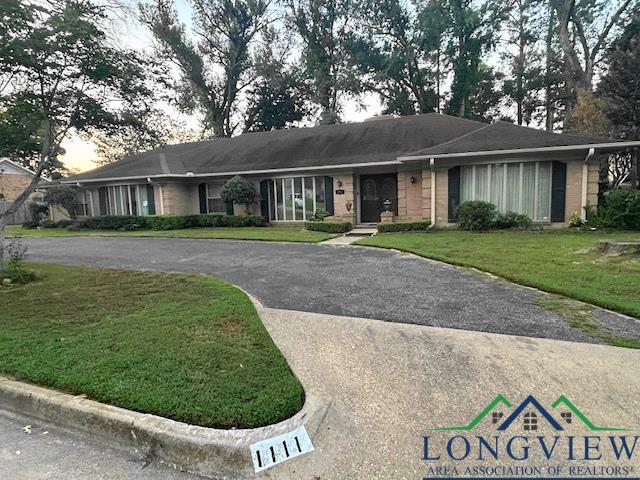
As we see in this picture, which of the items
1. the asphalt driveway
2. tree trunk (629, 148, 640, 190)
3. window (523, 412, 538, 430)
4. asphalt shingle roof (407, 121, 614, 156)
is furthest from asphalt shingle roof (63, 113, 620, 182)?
window (523, 412, 538, 430)

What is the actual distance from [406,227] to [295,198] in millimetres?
5300

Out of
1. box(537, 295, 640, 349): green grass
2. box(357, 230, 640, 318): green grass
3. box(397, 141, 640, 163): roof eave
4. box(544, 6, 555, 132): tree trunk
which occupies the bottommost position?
box(537, 295, 640, 349): green grass

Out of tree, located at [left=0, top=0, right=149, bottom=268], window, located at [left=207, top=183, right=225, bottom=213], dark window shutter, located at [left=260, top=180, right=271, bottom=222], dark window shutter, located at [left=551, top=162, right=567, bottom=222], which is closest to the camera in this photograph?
tree, located at [left=0, top=0, right=149, bottom=268]

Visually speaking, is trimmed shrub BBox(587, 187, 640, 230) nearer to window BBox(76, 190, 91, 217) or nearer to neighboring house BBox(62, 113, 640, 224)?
neighboring house BBox(62, 113, 640, 224)

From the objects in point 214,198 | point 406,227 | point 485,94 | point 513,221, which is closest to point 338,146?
point 406,227

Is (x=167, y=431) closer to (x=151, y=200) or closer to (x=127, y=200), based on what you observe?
(x=151, y=200)

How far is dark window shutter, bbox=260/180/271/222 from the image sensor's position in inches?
650

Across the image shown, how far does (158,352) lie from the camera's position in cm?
350

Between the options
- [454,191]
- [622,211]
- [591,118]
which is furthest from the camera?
[591,118]

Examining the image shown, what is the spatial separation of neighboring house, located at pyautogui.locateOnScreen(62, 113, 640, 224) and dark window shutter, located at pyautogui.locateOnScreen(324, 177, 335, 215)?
4cm

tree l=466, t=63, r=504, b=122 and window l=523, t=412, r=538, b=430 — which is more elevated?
tree l=466, t=63, r=504, b=122

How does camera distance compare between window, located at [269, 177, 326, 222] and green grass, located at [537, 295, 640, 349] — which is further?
window, located at [269, 177, 326, 222]

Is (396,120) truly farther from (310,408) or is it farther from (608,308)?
(310,408)

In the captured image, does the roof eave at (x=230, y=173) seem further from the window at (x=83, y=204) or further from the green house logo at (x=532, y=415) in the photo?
the green house logo at (x=532, y=415)
